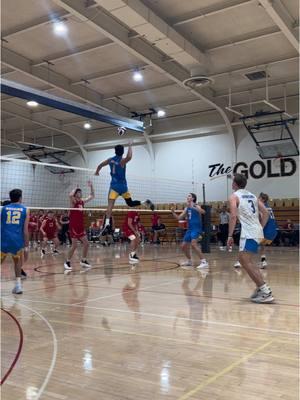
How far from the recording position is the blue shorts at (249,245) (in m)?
4.94

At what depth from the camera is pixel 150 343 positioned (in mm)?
3246

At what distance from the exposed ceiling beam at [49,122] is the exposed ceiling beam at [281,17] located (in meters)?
12.0

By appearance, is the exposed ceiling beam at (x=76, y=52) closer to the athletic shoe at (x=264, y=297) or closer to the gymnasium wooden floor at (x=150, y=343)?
the gymnasium wooden floor at (x=150, y=343)

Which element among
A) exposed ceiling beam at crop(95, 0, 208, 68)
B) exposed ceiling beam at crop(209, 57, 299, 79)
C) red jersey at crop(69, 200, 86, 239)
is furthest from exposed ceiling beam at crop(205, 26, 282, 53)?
red jersey at crop(69, 200, 86, 239)

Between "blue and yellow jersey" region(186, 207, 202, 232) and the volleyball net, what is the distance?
9.16 meters

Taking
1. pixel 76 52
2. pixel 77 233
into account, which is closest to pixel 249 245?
pixel 77 233

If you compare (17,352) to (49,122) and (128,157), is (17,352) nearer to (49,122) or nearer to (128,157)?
(128,157)

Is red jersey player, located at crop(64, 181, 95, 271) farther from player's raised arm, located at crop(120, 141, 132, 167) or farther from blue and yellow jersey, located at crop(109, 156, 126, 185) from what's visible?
player's raised arm, located at crop(120, 141, 132, 167)

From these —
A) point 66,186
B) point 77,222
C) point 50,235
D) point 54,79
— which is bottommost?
point 50,235

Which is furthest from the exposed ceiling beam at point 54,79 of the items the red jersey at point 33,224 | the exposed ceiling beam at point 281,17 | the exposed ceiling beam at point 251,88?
the exposed ceiling beam at point 281,17

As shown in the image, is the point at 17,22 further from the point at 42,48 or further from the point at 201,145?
the point at 201,145

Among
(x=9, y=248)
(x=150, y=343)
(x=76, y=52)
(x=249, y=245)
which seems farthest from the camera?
(x=76, y=52)

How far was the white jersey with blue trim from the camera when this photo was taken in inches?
197

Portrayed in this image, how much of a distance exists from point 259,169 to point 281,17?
326 inches
